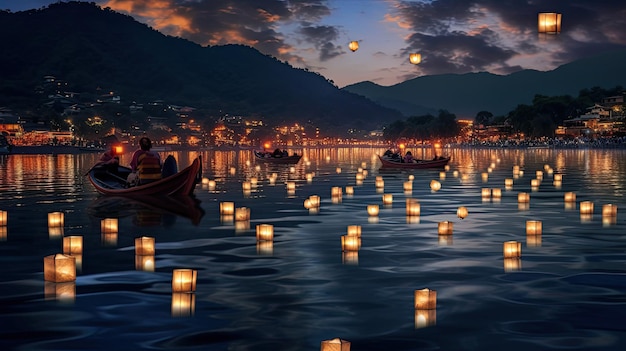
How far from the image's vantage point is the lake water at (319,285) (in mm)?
8492

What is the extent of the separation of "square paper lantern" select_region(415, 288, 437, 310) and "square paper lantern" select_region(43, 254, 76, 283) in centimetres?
577

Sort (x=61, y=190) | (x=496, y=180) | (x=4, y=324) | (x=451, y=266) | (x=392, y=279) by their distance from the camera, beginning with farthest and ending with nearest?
(x=496, y=180)
(x=61, y=190)
(x=451, y=266)
(x=392, y=279)
(x=4, y=324)

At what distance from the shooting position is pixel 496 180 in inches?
1662

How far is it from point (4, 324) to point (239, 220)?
1157cm

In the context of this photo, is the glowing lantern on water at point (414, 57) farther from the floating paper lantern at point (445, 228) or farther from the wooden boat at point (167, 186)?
the floating paper lantern at point (445, 228)

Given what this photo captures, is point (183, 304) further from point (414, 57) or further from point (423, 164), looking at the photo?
point (423, 164)

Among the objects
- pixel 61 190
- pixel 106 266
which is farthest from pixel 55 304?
pixel 61 190

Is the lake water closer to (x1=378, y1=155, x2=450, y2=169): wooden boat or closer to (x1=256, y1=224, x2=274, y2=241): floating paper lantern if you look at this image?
(x1=256, y1=224, x2=274, y2=241): floating paper lantern

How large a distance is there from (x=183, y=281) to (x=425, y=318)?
3654 mm

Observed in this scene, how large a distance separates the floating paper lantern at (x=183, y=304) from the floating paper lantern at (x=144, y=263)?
2595 mm

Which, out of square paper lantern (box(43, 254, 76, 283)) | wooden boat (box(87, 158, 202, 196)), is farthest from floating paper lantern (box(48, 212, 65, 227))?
square paper lantern (box(43, 254, 76, 283))

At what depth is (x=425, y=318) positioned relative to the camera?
9234 millimetres

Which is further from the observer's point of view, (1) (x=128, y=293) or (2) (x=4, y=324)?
(1) (x=128, y=293)

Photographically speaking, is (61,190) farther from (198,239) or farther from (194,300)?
(194,300)
